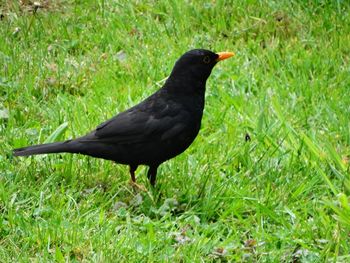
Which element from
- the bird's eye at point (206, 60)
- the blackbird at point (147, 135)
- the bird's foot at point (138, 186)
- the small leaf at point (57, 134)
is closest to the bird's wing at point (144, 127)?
the blackbird at point (147, 135)

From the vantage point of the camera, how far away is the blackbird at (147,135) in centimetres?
538

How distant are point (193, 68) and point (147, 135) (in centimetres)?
58

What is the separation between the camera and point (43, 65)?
7297mm

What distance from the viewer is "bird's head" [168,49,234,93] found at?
18.6ft

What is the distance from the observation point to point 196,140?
20.7 feet

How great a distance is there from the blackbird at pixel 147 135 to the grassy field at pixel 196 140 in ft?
0.68

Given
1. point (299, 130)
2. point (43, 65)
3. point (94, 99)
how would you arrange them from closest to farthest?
point (299, 130)
point (94, 99)
point (43, 65)

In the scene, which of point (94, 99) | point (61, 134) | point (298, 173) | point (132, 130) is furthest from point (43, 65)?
point (298, 173)

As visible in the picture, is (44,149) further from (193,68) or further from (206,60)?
(206,60)

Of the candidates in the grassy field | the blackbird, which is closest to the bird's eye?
the blackbird

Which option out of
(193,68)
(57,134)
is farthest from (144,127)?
(57,134)

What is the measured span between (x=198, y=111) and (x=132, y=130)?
43 cm

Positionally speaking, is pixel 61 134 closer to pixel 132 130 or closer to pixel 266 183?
pixel 132 130

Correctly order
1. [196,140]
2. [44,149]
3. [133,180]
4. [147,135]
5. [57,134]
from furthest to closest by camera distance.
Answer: [196,140] < [57,134] < [133,180] < [147,135] < [44,149]
